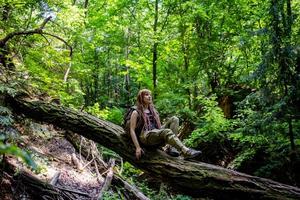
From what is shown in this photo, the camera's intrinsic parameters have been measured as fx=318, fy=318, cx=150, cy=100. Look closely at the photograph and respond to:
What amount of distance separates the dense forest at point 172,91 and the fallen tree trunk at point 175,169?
0.07ft

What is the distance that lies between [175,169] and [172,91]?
864cm

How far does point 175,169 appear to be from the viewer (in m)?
5.23

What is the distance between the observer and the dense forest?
602cm

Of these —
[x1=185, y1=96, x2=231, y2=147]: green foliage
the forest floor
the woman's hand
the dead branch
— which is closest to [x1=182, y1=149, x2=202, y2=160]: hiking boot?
the woman's hand

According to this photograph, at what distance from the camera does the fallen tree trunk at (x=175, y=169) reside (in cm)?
472

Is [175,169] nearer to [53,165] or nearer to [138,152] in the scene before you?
[138,152]

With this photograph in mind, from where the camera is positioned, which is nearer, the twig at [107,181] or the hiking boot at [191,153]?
the hiking boot at [191,153]

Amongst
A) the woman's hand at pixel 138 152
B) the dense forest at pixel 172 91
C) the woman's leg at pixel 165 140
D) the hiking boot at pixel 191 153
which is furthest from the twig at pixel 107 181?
the hiking boot at pixel 191 153

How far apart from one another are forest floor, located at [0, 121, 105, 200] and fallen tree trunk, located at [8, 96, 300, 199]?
515 millimetres

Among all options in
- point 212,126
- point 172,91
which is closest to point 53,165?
point 212,126

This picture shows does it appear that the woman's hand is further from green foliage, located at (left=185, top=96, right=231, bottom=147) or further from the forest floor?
green foliage, located at (left=185, top=96, right=231, bottom=147)

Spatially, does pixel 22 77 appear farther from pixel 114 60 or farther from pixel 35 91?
pixel 114 60

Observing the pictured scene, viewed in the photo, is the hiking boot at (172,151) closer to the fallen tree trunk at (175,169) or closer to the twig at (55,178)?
the fallen tree trunk at (175,169)

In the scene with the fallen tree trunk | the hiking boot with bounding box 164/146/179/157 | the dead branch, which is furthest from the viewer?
the dead branch
